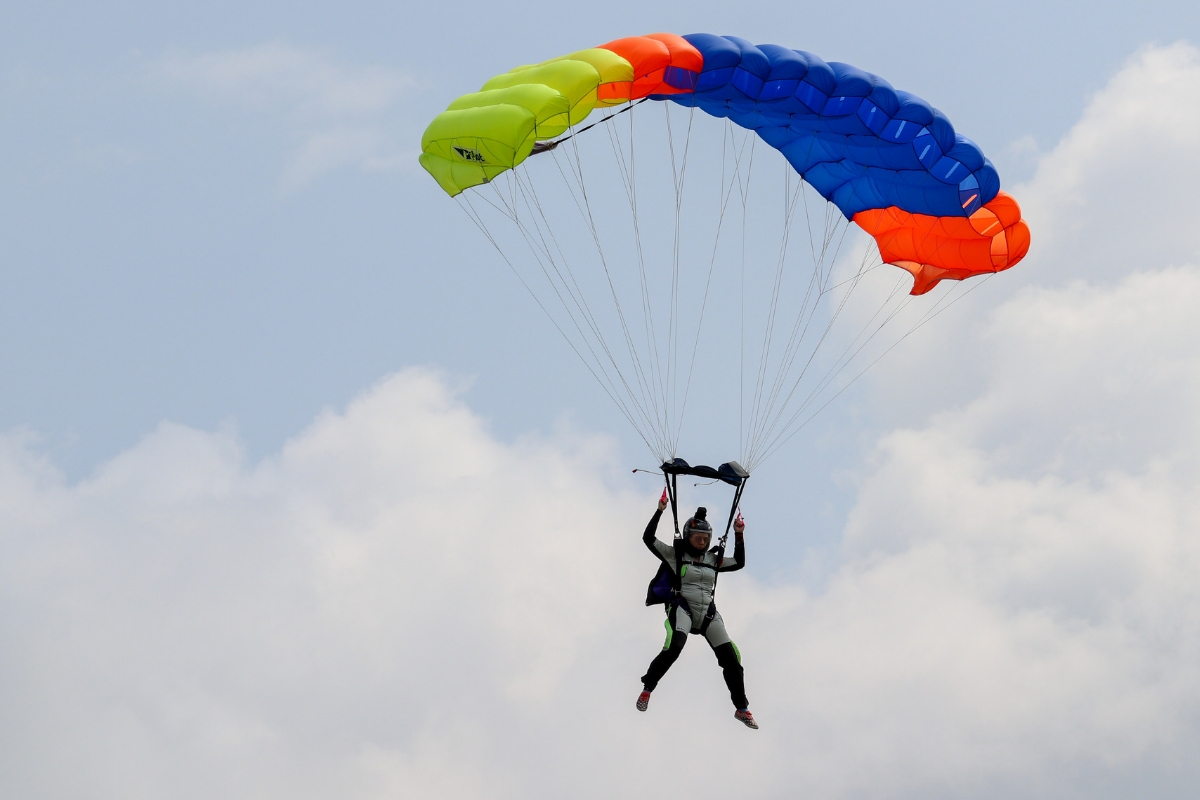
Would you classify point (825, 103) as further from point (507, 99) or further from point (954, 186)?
point (507, 99)

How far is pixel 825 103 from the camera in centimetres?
1952

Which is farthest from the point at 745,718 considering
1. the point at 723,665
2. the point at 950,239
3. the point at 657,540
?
the point at 950,239

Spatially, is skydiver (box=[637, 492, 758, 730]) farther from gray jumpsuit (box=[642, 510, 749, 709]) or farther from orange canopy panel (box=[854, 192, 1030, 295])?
orange canopy panel (box=[854, 192, 1030, 295])

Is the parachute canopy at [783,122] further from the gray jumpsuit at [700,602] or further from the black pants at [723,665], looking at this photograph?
the black pants at [723,665]

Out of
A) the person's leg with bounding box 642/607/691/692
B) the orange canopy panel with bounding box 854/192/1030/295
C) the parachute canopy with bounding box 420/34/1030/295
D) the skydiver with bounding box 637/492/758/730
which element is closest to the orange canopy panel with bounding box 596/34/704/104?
the parachute canopy with bounding box 420/34/1030/295

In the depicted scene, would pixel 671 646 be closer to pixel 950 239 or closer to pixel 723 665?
pixel 723 665

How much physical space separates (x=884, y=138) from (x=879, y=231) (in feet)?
8.30

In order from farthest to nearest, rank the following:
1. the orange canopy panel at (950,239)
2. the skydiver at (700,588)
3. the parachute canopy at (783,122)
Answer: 1. the orange canopy panel at (950,239)
2. the skydiver at (700,588)
3. the parachute canopy at (783,122)

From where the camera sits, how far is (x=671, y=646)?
1866 centimetres

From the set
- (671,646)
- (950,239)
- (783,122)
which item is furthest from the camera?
(950,239)

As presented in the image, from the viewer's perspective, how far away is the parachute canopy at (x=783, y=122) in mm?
18375

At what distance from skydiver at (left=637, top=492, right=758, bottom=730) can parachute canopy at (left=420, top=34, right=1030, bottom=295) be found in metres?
4.27

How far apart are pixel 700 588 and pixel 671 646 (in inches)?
28.9

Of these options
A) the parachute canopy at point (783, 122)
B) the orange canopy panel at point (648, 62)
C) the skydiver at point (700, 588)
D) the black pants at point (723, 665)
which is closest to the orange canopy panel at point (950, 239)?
the parachute canopy at point (783, 122)
